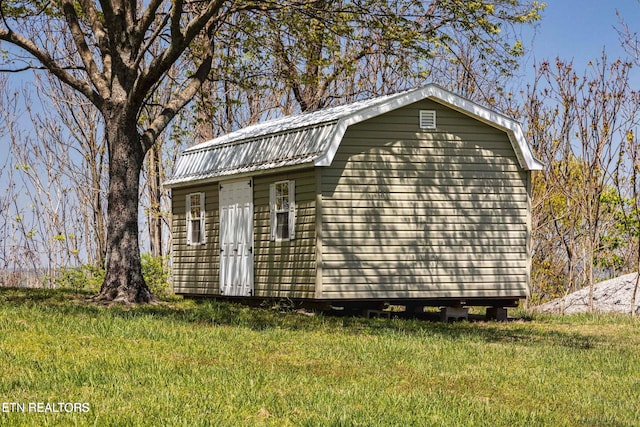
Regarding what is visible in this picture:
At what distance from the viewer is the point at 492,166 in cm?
2109

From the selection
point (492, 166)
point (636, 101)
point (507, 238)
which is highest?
point (636, 101)

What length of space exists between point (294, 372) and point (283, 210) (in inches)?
410

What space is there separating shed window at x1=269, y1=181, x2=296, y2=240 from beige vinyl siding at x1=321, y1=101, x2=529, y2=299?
1177mm

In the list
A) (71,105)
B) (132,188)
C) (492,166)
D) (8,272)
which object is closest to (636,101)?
(492,166)

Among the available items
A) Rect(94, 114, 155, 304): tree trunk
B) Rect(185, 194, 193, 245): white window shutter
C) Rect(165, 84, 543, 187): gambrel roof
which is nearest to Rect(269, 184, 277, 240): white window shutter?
Rect(165, 84, 543, 187): gambrel roof

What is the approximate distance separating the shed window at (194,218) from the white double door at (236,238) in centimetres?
129

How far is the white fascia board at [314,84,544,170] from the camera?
761 inches

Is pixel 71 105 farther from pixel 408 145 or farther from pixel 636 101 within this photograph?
pixel 636 101

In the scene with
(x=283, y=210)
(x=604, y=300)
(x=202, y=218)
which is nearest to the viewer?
(x=283, y=210)

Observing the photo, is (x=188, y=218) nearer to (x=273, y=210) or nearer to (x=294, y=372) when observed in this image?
(x=273, y=210)

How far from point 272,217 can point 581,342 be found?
306 inches

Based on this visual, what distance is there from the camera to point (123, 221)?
19.8 meters

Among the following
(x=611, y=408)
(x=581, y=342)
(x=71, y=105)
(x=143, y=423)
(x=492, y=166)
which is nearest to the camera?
(x=143, y=423)

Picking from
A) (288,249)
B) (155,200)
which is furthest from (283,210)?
(155,200)
